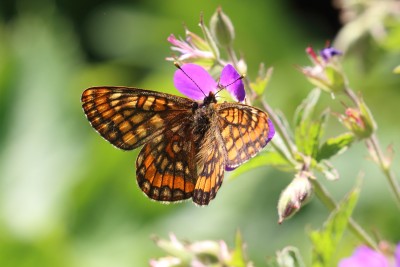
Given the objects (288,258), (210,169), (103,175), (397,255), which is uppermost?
(103,175)

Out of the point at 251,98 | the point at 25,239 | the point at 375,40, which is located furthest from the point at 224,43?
the point at 25,239

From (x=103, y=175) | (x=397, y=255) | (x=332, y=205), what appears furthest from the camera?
(x=103, y=175)

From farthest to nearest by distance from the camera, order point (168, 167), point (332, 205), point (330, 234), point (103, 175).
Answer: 1. point (103, 175)
2. point (168, 167)
3. point (332, 205)
4. point (330, 234)

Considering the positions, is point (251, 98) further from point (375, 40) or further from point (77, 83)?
point (77, 83)

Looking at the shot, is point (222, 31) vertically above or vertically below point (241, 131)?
above

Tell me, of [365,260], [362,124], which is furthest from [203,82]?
[365,260]

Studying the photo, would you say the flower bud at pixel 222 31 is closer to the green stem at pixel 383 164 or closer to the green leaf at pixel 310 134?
the green leaf at pixel 310 134

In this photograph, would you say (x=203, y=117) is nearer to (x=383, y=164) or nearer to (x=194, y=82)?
(x=194, y=82)
